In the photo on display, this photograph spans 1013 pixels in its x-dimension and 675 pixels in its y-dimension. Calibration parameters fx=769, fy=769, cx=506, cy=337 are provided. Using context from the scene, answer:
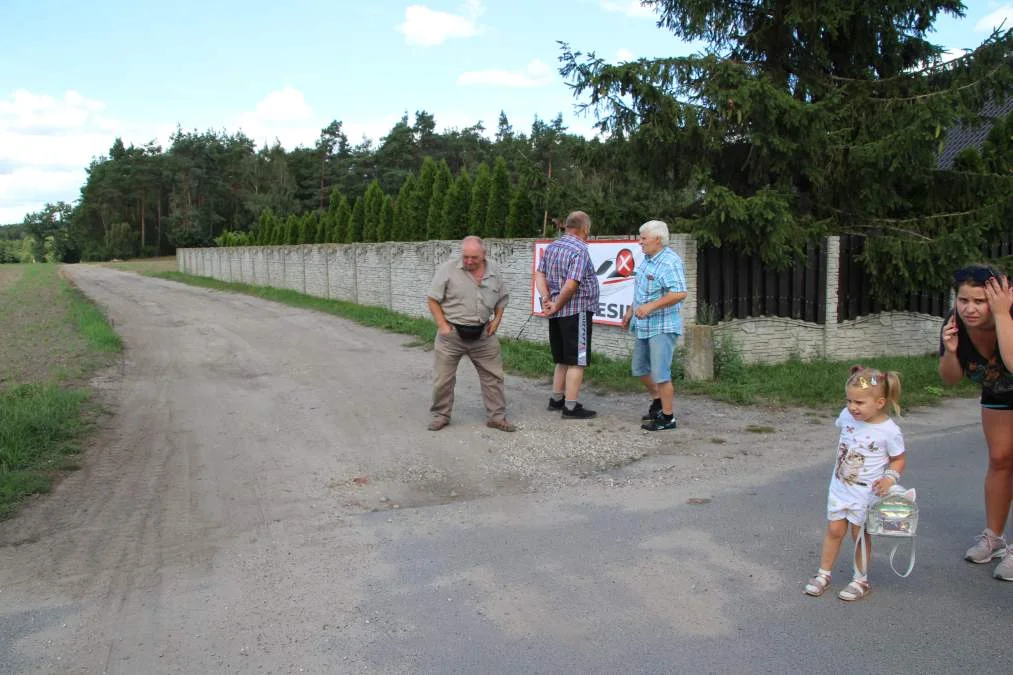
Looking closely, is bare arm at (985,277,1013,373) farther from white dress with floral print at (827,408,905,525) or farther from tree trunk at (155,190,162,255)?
tree trunk at (155,190,162,255)

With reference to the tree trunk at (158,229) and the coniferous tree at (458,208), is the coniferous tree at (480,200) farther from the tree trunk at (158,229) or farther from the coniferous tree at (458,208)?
the tree trunk at (158,229)

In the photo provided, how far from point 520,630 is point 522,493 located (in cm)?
195

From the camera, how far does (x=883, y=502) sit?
3.63 metres

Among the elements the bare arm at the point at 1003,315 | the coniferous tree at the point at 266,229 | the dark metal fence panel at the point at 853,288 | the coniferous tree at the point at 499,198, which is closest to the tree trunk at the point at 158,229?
the coniferous tree at the point at 266,229

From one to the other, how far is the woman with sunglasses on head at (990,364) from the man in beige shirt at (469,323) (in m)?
3.89

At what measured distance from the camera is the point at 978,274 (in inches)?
145

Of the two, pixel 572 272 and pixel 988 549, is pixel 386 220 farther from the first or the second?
pixel 988 549

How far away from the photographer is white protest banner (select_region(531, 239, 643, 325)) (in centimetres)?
1027

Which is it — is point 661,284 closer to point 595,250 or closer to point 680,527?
point 680,527

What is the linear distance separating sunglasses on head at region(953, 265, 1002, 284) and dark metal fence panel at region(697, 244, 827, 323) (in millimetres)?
6128

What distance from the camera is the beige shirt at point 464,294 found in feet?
22.9

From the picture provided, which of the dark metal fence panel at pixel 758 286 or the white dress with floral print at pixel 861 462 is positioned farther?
the dark metal fence panel at pixel 758 286

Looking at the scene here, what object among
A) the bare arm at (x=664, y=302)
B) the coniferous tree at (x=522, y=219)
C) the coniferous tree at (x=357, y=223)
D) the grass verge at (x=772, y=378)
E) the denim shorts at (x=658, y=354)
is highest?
the coniferous tree at (x=357, y=223)

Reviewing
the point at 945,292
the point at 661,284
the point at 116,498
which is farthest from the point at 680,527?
the point at 945,292
